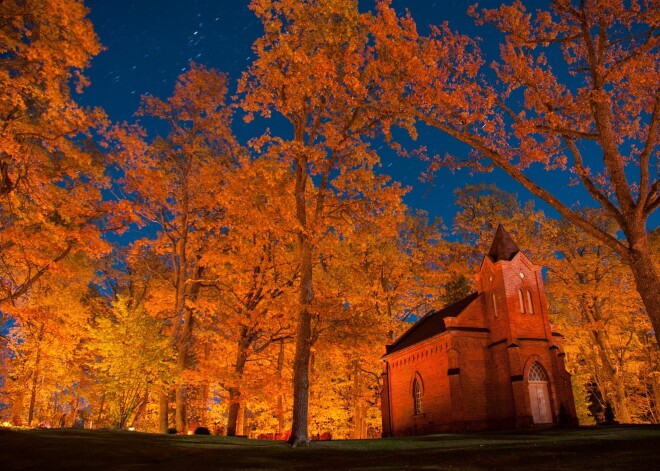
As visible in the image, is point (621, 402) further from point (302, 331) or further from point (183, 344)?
point (183, 344)

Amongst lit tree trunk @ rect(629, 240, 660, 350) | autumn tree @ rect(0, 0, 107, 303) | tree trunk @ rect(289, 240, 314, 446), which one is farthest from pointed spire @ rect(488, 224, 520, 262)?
autumn tree @ rect(0, 0, 107, 303)

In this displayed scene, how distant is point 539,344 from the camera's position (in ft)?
85.7

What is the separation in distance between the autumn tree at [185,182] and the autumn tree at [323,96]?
6442 mm

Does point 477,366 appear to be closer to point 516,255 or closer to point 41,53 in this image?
point 516,255

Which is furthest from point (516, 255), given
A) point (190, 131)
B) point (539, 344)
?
point (190, 131)

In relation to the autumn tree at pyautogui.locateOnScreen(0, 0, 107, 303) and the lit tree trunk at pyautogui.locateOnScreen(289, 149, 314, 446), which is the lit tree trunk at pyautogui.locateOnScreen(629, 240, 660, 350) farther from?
the autumn tree at pyautogui.locateOnScreen(0, 0, 107, 303)

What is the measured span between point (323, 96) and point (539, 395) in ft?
64.1

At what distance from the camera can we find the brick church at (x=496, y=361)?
25.0 m

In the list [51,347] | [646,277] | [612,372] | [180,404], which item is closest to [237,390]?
[180,404]

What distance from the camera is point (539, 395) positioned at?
1001 inches

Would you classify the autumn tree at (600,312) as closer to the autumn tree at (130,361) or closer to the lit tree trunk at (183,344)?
the lit tree trunk at (183,344)

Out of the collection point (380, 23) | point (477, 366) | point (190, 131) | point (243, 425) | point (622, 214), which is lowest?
point (243, 425)

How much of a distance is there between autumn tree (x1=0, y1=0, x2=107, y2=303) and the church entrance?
2241 cm

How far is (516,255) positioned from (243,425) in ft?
88.3
